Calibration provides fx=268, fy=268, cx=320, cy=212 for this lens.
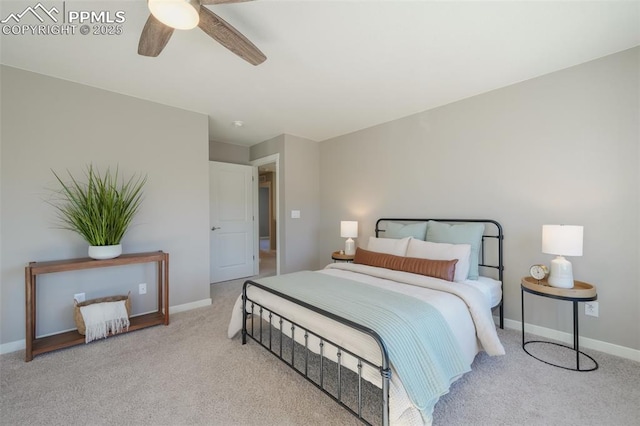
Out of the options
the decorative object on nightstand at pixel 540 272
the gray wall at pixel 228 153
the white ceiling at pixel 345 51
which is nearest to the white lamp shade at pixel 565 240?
the decorative object on nightstand at pixel 540 272

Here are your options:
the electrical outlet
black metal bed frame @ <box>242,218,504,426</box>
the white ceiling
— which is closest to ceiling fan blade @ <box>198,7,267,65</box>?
the white ceiling

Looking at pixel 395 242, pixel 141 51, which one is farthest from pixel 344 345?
pixel 141 51

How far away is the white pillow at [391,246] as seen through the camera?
2924 mm

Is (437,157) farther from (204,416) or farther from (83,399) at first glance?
(83,399)

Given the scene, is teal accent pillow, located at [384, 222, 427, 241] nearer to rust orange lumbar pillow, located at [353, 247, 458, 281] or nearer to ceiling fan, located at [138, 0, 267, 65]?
rust orange lumbar pillow, located at [353, 247, 458, 281]

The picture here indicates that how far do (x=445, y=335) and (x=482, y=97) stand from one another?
2537mm

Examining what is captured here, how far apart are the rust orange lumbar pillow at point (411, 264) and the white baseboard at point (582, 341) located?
105 cm

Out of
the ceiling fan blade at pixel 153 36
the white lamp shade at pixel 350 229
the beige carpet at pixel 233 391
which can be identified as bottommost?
the beige carpet at pixel 233 391

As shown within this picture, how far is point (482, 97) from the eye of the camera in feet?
9.46

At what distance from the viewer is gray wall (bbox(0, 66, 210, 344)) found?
7.71 feet

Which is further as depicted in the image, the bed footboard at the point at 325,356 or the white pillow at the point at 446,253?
the white pillow at the point at 446,253

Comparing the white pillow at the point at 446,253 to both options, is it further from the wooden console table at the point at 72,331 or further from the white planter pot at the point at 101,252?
the white planter pot at the point at 101,252

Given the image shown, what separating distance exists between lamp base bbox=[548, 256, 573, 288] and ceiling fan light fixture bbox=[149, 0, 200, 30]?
3027 millimetres

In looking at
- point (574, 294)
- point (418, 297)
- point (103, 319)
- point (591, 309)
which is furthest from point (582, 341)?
point (103, 319)
